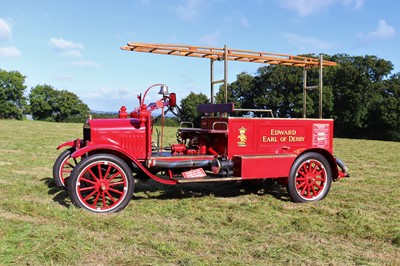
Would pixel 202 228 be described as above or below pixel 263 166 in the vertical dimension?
below

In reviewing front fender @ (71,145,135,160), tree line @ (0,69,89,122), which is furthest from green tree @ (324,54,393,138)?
tree line @ (0,69,89,122)

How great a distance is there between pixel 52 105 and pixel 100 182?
70567 mm

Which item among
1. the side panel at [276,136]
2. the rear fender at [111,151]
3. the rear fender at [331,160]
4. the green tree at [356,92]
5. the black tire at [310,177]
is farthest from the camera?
the green tree at [356,92]

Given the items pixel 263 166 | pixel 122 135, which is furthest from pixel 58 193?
pixel 263 166

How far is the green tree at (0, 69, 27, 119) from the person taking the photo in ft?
212

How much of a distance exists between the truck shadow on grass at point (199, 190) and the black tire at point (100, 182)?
100cm

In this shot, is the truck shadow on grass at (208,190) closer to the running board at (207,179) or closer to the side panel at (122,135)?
the running board at (207,179)

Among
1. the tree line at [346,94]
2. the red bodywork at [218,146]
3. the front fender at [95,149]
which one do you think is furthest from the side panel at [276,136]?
the tree line at [346,94]

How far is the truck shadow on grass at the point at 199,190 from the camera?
21.0 ft

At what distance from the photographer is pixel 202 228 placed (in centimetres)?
455

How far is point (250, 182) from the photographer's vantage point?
23.3 ft

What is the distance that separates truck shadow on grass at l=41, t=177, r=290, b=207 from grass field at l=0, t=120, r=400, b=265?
0.02 m

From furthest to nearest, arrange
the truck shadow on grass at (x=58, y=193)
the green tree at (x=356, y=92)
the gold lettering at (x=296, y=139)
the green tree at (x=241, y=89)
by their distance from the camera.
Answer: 1. the green tree at (x=241, y=89)
2. the green tree at (x=356, y=92)
3. the gold lettering at (x=296, y=139)
4. the truck shadow on grass at (x=58, y=193)

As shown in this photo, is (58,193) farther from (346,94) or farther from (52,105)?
(52,105)
